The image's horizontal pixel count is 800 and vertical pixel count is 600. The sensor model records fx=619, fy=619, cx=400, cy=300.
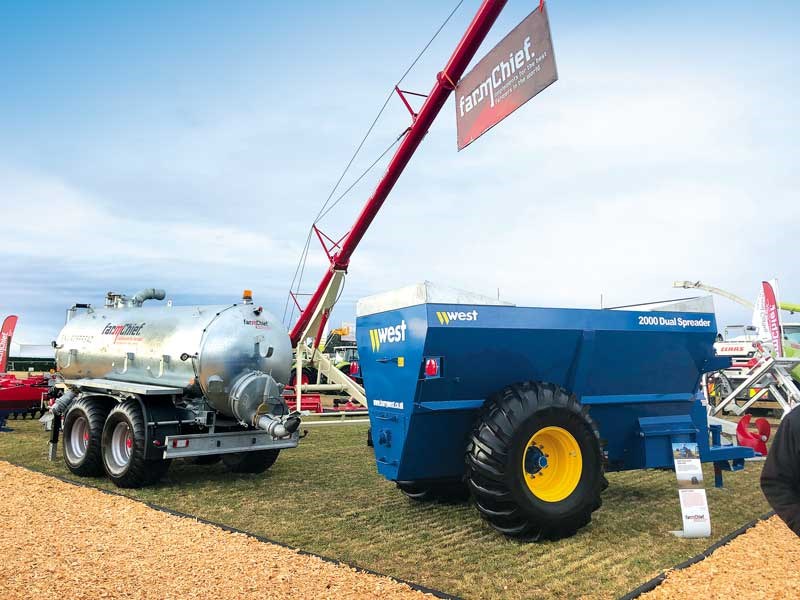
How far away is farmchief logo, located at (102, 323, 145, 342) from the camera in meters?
8.77

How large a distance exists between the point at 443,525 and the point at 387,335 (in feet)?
6.03

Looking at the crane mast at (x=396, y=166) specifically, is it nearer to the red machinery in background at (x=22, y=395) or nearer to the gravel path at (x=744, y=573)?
the red machinery in background at (x=22, y=395)

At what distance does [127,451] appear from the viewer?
7.77m

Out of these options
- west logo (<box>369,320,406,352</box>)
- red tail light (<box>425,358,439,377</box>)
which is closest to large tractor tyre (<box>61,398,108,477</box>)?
west logo (<box>369,320,406,352</box>)

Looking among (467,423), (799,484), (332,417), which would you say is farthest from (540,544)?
(332,417)

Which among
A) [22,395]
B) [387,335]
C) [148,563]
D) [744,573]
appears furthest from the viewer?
[22,395]

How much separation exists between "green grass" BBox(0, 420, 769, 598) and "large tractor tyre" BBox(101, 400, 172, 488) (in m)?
0.19

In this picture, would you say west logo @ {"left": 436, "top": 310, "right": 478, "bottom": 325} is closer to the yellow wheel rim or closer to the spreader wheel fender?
the yellow wheel rim

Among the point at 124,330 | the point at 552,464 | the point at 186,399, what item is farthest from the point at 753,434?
the point at 124,330

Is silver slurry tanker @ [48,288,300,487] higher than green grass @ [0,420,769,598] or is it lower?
higher

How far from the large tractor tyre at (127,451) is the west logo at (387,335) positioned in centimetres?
334

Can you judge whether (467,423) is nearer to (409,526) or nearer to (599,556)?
(409,526)

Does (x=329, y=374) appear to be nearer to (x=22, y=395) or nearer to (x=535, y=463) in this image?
(x=22, y=395)

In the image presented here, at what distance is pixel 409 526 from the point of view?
5664mm
